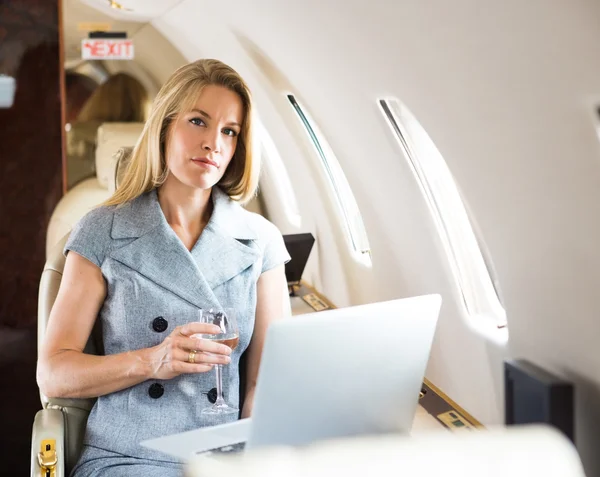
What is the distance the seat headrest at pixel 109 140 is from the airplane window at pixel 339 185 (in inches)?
33.3

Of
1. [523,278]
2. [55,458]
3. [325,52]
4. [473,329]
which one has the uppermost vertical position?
[325,52]

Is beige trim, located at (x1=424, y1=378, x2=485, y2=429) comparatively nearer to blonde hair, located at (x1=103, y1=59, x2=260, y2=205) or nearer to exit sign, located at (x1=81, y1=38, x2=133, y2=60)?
blonde hair, located at (x1=103, y1=59, x2=260, y2=205)

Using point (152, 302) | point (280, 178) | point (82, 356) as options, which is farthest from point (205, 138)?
point (280, 178)

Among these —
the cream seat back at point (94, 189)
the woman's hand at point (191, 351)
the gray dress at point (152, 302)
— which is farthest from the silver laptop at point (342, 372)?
the cream seat back at point (94, 189)

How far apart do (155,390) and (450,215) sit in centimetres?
143

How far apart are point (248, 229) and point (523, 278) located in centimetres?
87

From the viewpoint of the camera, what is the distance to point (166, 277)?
265 centimetres

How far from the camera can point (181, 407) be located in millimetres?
2580

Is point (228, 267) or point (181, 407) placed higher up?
point (228, 267)

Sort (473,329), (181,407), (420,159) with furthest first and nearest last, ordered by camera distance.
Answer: (420,159) → (473,329) → (181,407)

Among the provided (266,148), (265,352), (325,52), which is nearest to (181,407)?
(265,352)

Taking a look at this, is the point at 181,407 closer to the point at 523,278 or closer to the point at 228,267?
the point at 228,267

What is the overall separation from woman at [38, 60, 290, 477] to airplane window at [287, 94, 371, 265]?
1.65 meters

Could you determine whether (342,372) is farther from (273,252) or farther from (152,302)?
(273,252)
